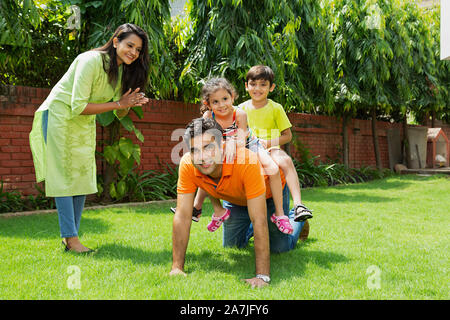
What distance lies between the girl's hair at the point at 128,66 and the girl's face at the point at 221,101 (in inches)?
25.4

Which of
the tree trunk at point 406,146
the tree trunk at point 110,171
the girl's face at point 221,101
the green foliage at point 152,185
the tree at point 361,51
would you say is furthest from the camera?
the tree trunk at point 406,146

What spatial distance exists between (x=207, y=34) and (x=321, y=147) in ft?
20.9

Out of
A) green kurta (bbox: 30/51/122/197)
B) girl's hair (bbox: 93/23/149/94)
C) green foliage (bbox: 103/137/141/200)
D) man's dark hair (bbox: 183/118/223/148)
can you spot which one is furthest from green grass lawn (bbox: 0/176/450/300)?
girl's hair (bbox: 93/23/149/94)

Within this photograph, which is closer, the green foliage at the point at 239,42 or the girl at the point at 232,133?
the girl at the point at 232,133

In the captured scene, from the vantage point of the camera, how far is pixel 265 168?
346cm

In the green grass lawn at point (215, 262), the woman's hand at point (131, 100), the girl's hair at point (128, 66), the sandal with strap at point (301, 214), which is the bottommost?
the green grass lawn at point (215, 262)

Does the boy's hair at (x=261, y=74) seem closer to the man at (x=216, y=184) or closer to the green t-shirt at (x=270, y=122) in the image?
the green t-shirt at (x=270, y=122)

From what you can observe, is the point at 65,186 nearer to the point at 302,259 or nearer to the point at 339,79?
the point at 302,259

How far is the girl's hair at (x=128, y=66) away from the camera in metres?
3.40

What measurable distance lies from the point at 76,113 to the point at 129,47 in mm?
691

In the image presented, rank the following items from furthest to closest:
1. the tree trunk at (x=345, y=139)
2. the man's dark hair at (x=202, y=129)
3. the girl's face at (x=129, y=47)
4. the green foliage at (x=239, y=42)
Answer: the tree trunk at (x=345, y=139), the green foliage at (x=239, y=42), the girl's face at (x=129, y=47), the man's dark hair at (x=202, y=129)

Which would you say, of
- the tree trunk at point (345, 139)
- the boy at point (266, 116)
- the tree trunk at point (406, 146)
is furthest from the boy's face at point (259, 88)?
the tree trunk at point (406, 146)

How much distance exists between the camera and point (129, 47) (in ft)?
11.1
